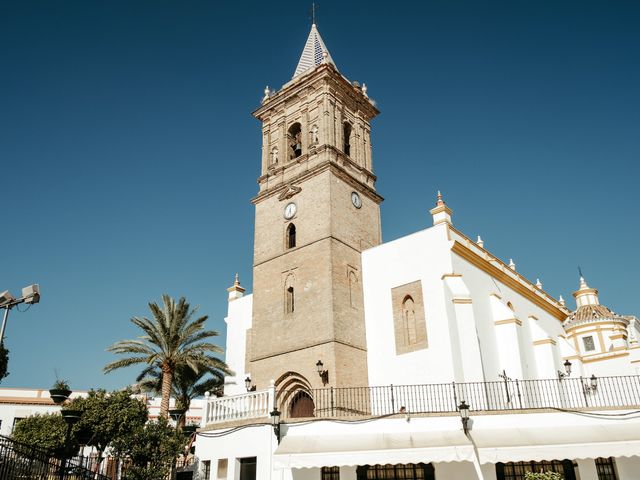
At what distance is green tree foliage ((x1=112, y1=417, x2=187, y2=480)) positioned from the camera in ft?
51.7

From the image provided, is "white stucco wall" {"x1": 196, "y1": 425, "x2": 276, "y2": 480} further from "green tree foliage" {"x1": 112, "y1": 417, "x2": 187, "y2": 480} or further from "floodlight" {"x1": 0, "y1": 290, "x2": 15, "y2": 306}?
"floodlight" {"x1": 0, "y1": 290, "x2": 15, "y2": 306}

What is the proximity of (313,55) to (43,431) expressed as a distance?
72.3 feet

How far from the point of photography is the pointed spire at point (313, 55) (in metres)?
27.5

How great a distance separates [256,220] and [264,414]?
36.4 feet

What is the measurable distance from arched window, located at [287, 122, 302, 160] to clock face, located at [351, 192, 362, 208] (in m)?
3.76

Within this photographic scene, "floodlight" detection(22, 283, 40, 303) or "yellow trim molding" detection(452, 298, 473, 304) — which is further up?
"yellow trim molding" detection(452, 298, 473, 304)

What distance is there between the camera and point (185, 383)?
2619cm

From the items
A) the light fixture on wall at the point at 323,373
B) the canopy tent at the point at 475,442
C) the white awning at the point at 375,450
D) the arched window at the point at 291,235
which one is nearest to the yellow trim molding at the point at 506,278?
the light fixture on wall at the point at 323,373

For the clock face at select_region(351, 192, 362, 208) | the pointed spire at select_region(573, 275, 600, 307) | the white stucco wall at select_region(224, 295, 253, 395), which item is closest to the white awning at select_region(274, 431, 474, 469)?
the white stucco wall at select_region(224, 295, 253, 395)

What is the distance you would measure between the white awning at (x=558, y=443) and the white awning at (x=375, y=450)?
0.72 meters

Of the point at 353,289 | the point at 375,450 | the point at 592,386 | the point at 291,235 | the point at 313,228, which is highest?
the point at 291,235

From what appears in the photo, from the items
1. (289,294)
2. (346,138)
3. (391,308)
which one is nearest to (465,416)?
(391,308)

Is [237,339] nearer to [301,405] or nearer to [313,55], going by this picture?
[301,405]

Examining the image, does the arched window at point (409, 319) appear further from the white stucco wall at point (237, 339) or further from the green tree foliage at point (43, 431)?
the green tree foliage at point (43, 431)
